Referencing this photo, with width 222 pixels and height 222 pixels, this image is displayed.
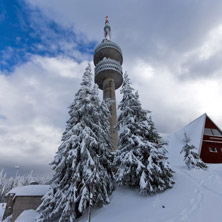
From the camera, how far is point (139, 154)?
11.2 meters

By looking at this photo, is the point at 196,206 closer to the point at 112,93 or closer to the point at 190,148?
Answer: the point at 190,148

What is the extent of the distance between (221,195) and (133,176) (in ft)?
18.1

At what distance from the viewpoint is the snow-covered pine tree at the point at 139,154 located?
10.3 m

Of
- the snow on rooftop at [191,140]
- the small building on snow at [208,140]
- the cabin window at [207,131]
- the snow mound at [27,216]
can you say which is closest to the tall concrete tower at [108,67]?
the snow on rooftop at [191,140]

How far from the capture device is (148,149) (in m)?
11.4

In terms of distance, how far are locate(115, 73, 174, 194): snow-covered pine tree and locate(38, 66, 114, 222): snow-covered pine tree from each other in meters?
1.79

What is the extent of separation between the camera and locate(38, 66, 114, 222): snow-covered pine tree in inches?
352

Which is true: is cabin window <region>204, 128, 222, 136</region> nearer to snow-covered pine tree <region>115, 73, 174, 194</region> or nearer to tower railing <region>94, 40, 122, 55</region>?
snow-covered pine tree <region>115, 73, 174, 194</region>

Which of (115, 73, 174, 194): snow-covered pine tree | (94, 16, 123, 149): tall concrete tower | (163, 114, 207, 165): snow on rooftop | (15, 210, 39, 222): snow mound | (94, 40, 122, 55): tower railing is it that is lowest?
(15, 210, 39, 222): snow mound

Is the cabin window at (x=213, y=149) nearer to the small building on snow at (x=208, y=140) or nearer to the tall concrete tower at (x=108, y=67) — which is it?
the small building on snow at (x=208, y=140)

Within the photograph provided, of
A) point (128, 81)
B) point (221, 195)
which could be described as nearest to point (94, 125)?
point (128, 81)

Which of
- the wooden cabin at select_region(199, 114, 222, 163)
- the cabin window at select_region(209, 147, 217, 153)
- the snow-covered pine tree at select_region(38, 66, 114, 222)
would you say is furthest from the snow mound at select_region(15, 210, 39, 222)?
the cabin window at select_region(209, 147, 217, 153)

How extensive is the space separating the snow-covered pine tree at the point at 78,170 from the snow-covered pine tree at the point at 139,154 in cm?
179

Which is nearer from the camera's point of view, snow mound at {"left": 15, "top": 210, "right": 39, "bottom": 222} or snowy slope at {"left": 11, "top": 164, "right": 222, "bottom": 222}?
snowy slope at {"left": 11, "top": 164, "right": 222, "bottom": 222}
